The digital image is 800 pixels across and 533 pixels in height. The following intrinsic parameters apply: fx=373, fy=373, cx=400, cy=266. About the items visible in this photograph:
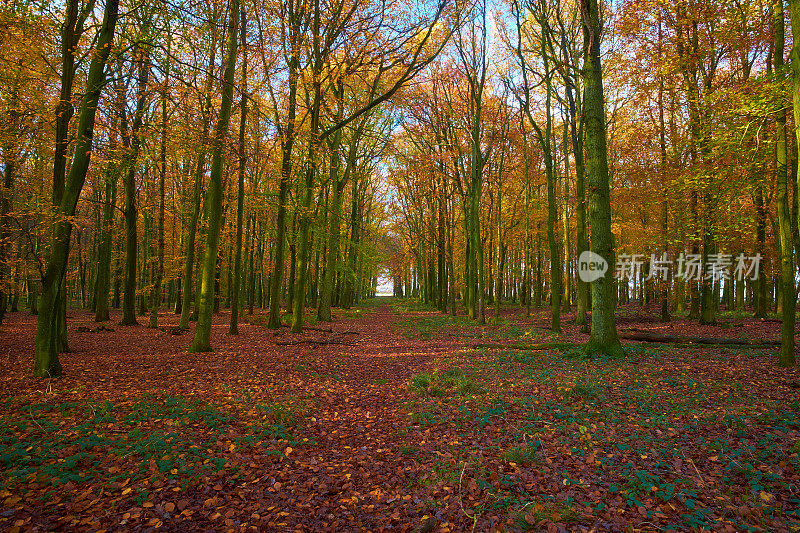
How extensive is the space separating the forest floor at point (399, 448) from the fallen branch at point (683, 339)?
2951 mm

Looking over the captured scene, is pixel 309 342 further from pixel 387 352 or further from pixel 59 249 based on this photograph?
pixel 59 249

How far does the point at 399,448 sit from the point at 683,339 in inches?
449

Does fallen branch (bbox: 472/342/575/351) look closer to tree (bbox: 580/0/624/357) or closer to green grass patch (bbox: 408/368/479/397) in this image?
tree (bbox: 580/0/624/357)

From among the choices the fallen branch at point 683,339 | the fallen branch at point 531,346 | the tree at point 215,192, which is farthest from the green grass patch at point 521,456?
the fallen branch at point 683,339

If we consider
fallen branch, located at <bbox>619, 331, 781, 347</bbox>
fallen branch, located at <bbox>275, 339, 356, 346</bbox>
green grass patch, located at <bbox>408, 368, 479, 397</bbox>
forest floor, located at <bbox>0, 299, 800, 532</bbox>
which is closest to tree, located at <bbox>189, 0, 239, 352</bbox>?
forest floor, located at <bbox>0, 299, 800, 532</bbox>

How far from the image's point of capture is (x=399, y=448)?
475 cm

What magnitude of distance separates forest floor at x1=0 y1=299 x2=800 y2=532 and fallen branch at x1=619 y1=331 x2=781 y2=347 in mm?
2951

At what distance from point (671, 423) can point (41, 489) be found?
7.27m

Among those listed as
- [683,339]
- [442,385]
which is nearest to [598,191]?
[683,339]

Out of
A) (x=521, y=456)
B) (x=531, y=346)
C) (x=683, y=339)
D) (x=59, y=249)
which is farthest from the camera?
(x=683, y=339)

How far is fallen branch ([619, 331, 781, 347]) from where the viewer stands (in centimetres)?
1076

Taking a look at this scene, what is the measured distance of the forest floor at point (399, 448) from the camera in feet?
10.8

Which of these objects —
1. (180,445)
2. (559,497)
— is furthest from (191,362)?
(559,497)

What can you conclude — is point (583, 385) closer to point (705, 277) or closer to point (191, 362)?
point (191, 362)
